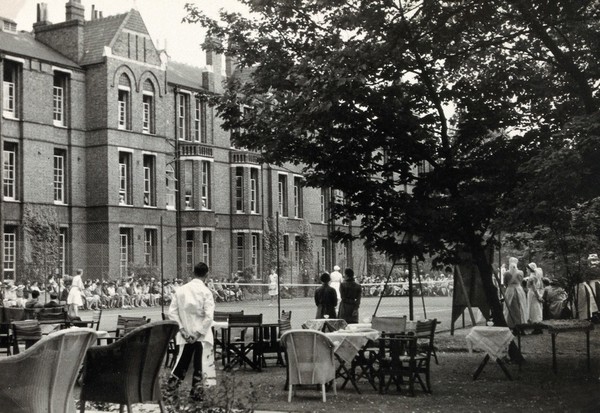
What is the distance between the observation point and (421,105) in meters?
16.2

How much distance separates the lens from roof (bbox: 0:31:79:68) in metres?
41.1

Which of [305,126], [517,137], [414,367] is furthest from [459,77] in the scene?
[414,367]

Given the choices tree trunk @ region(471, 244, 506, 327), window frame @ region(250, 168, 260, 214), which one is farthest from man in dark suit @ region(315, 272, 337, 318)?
window frame @ region(250, 168, 260, 214)

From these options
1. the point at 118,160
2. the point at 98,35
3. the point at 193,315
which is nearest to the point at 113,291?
the point at 118,160

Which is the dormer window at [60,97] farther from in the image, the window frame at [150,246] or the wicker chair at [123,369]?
the wicker chair at [123,369]

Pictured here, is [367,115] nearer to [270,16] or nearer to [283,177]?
[270,16]

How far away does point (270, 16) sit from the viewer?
16094 mm

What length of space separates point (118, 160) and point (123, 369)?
37.9 meters

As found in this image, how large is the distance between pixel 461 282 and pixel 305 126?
9025 mm

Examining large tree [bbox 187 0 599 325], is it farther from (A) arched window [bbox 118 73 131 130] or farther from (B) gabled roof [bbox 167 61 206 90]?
(B) gabled roof [bbox 167 61 206 90]

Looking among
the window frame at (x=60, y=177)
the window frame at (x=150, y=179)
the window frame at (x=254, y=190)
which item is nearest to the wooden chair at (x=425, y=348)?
the window frame at (x=60, y=177)

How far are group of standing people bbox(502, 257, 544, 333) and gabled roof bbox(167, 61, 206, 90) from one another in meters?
30.6

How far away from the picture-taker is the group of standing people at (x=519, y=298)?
22328 millimetres

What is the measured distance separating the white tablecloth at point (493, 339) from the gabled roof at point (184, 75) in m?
38.4
